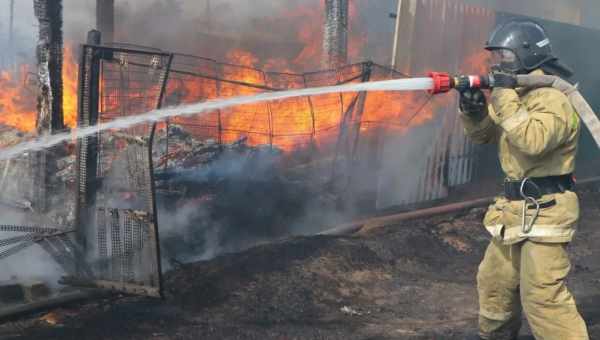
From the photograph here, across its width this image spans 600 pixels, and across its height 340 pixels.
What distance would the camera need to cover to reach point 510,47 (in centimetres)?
388

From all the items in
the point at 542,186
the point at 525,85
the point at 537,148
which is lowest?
the point at 542,186

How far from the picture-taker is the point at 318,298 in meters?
5.46

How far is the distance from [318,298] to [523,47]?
277cm

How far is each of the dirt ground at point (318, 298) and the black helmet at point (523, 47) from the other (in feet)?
6.46

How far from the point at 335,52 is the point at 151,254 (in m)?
7.97

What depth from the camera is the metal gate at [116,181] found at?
460 cm

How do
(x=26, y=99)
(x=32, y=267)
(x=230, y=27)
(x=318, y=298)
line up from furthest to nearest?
(x=230, y=27), (x=26, y=99), (x=318, y=298), (x=32, y=267)

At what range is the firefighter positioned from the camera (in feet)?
11.7

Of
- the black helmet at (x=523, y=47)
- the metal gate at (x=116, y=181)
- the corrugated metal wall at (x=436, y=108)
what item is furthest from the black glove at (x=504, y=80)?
the corrugated metal wall at (x=436, y=108)

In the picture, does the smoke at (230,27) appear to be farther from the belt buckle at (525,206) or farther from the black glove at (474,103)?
the belt buckle at (525,206)

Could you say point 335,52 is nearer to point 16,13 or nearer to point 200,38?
point 200,38

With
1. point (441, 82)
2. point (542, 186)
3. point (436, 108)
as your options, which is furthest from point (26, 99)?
point (542, 186)

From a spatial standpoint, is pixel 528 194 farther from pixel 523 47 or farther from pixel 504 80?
pixel 523 47

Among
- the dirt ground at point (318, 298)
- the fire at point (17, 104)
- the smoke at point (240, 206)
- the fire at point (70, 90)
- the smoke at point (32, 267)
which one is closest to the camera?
the dirt ground at point (318, 298)
